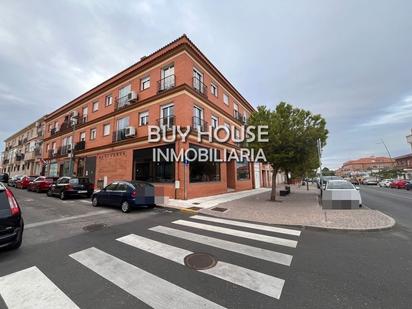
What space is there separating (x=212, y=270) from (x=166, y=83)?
14.1 m

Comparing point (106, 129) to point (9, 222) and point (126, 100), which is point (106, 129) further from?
point (9, 222)

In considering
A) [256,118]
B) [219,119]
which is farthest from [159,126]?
[256,118]

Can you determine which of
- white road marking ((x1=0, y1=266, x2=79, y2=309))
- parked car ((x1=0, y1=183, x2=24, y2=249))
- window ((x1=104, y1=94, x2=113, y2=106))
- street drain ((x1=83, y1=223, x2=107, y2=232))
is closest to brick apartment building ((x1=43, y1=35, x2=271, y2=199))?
window ((x1=104, y1=94, x2=113, y2=106))

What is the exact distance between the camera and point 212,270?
3.72 metres

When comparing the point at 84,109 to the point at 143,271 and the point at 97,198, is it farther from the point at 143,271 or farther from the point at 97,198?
the point at 143,271

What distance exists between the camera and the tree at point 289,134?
12.2 m

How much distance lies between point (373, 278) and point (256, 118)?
429 inches

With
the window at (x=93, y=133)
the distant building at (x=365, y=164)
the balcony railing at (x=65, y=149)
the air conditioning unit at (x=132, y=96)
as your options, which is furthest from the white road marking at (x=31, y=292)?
the distant building at (x=365, y=164)

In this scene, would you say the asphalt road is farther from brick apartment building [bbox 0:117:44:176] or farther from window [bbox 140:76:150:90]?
brick apartment building [bbox 0:117:44:176]

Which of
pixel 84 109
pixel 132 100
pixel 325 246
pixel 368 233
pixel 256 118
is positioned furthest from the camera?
pixel 84 109

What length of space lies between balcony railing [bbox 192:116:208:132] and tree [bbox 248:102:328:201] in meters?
4.37

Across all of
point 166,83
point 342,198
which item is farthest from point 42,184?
point 342,198

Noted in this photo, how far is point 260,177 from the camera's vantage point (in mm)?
28938

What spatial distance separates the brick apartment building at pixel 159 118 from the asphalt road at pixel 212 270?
312 inches
